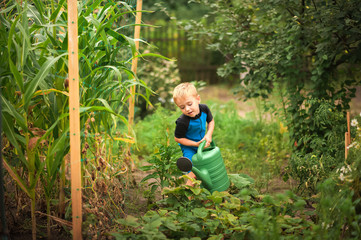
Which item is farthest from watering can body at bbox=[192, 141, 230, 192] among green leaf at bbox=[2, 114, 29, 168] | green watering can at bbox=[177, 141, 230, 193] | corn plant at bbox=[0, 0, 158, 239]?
green leaf at bbox=[2, 114, 29, 168]

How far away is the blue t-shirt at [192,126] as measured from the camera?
2.89 m

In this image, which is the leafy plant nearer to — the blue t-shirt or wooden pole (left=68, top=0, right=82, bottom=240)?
the blue t-shirt

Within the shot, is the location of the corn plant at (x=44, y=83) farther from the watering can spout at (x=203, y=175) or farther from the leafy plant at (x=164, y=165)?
the watering can spout at (x=203, y=175)

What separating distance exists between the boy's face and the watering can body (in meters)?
0.28

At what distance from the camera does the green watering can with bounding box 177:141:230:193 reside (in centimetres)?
263

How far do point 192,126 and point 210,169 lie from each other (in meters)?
0.42

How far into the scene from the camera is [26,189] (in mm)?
2150

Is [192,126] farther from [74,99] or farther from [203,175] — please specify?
[74,99]

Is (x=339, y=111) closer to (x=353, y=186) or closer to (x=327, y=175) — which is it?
(x=327, y=175)

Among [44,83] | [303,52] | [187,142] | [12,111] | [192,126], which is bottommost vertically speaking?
[187,142]

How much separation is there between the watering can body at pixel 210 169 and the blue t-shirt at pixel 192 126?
0.80 ft

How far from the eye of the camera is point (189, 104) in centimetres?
282

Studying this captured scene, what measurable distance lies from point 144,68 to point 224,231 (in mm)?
4079


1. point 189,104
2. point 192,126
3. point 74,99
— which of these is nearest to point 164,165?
point 192,126
